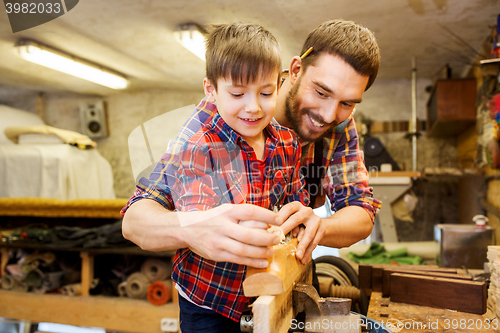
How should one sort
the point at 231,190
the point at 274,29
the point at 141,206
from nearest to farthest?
the point at 231,190, the point at 141,206, the point at 274,29

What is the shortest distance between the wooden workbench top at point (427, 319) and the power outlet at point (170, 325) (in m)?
1.41

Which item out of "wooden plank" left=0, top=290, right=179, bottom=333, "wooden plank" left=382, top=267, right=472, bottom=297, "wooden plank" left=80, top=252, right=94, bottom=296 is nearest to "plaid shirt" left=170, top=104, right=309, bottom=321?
"wooden plank" left=382, top=267, right=472, bottom=297

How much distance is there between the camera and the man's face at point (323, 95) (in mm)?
816

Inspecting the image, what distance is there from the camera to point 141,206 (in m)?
0.60

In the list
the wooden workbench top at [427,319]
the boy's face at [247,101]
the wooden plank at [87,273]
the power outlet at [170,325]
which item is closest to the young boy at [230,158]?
the boy's face at [247,101]

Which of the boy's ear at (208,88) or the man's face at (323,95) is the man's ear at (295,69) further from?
the boy's ear at (208,88)

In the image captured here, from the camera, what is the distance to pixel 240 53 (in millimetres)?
505

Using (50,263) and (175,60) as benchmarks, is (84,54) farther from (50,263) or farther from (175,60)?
(50,263)

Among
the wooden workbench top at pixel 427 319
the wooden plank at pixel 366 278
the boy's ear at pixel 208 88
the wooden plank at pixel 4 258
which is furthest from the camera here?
the wooden plank at pixel 4 258

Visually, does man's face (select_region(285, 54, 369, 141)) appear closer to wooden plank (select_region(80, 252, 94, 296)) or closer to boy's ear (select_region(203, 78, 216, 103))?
boy's ear (select_region(203, 78, 216, 103))

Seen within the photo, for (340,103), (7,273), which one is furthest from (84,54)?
(7,273)

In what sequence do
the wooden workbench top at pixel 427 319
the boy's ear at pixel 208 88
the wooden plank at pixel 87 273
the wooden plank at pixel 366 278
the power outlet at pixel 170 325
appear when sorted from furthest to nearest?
1. the wooden plank at pixel 87 273
2. the power outlet at pixel 170 325
3. the wooden plank at pixel 366 278
4. the wooden workbench top at pixel 427 319
5. the boy's ear at pixel 208 88

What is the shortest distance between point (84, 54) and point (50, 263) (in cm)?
217

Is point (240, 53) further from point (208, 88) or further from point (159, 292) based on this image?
point (159, 292)
